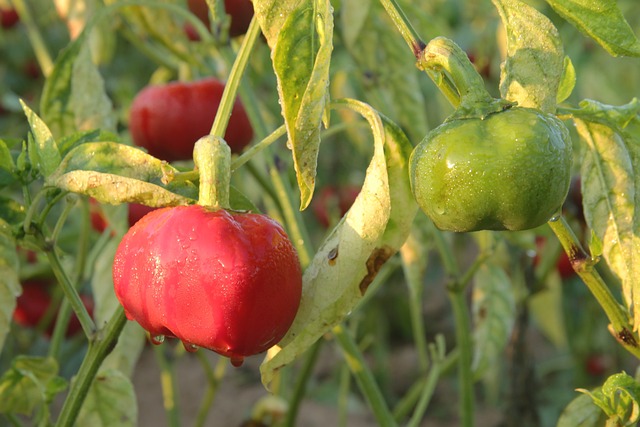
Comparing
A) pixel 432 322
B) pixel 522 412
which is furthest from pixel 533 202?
pixel 432 322

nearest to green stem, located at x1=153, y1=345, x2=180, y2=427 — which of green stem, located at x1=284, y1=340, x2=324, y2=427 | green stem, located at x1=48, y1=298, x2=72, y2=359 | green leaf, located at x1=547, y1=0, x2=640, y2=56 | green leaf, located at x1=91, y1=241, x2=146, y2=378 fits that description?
green stem, located at x1=284, y1=340, x2=324, y2=427

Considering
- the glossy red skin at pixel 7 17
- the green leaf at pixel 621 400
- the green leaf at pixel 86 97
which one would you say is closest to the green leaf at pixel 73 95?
the green leaf at pixel 86 97

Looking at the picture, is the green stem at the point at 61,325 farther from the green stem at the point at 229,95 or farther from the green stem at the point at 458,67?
the green stem at the point at 458,67

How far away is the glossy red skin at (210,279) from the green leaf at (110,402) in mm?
299

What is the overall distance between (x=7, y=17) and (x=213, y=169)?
214cm

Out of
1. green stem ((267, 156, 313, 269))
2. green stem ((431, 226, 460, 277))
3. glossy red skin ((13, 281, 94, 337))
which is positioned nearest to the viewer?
green stem ((267, 156, 313, 269))

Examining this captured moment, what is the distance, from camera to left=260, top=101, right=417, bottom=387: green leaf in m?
0.65

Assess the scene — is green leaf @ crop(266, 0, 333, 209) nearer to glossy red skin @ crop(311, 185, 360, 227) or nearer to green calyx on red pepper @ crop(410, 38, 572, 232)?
green calyx on red pepper @ crop(410, 38, 572, 232)

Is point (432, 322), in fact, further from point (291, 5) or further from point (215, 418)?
point (291, 5)

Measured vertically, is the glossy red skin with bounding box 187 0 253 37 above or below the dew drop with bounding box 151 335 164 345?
above

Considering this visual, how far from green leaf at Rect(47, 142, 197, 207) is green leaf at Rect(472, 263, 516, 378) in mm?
609

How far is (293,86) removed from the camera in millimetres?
629

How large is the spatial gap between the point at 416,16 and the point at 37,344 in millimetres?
1217

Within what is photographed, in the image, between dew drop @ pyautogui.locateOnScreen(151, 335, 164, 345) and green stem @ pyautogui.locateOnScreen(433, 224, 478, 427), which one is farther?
green stem @ pyautogui.locateOnScreen(433, 224, 478, 427)
